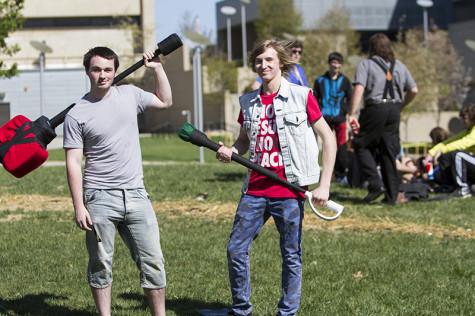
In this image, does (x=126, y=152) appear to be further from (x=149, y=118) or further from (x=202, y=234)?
(x=149, y=118)

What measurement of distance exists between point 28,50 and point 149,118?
1046cm

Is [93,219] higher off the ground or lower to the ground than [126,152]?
lower

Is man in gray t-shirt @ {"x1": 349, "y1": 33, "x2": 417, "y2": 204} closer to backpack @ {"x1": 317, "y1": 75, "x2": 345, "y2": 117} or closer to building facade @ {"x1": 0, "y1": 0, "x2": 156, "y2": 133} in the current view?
backpack @ {"x1": 317, "y1": 75, "x2": 345, "y2": 117}

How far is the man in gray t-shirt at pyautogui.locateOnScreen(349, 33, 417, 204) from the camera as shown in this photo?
10711mm

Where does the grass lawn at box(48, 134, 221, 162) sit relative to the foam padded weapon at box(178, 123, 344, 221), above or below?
below

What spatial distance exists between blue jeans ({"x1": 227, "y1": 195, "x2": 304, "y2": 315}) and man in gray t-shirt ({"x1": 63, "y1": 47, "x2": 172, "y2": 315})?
50 centimetres

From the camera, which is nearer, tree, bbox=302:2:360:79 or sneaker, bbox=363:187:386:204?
sneaker, bbox=363:187:386:204

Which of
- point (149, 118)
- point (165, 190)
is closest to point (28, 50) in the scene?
point (149, 118)

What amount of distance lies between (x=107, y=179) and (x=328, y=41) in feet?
159

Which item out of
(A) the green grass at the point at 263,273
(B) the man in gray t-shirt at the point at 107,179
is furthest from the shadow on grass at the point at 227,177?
(B) the man in gray t-shirt at the point at 107,179

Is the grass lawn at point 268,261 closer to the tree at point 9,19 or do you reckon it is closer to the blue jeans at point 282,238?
the blue jeans at point 282,238

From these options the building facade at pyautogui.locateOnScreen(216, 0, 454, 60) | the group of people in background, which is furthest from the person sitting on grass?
the building facade at pyautogui.locateOnScreen(216, 0, 454, 60)

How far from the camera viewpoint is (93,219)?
17.9ft

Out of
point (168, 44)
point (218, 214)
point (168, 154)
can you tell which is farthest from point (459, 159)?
point (168, 154)
